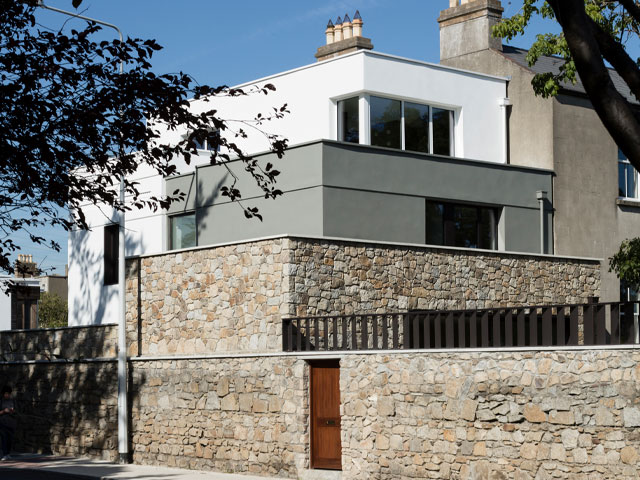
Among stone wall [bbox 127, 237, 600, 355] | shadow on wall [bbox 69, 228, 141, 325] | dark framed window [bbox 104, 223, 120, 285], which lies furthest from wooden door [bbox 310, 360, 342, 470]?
dark framed window [bbox 104, 223, 120, 285]

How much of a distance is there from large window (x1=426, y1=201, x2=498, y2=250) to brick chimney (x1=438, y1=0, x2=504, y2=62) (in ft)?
20.5

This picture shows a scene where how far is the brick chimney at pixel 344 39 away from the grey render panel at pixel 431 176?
718 cm

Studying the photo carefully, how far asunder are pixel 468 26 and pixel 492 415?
17.6 m

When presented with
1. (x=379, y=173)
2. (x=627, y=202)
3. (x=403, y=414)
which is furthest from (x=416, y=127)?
(x=403, y=414)

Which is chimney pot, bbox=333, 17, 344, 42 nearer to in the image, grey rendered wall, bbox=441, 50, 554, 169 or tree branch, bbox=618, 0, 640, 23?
grey rendered wall, bbox=441, 50, 554, 169

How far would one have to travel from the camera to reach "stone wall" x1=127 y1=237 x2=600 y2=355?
70.5ft

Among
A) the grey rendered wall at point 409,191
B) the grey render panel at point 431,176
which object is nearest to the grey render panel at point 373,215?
the grey rendered wall at point 409,191

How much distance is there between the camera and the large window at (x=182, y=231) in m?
27.7

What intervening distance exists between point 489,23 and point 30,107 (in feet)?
72.7

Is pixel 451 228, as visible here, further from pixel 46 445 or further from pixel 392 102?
pixel 46 445

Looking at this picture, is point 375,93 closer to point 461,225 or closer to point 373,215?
point 373,215

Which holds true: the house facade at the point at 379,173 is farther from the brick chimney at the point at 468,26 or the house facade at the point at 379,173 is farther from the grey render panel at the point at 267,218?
the brick chimney at the point at 468,26

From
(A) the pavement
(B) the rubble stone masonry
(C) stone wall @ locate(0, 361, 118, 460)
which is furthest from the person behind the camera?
(C) stone wall @ locate(0, 361, 118, 460)

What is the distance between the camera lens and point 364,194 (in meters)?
24.7
